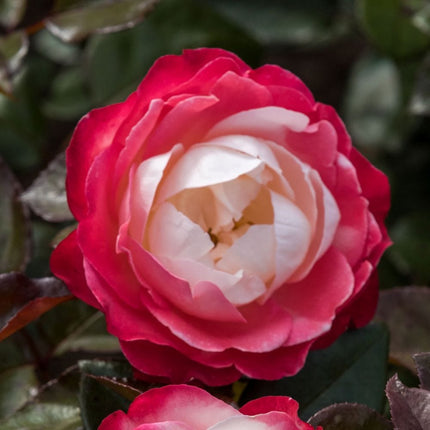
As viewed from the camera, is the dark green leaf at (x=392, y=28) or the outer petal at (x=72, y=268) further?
the dark green leaf at (x=392, y=28)

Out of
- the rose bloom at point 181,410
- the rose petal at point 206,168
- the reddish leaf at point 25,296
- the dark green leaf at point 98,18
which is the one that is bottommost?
the reddish leaf at point 25,296

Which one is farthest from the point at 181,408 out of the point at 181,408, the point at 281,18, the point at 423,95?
the point at 281,18

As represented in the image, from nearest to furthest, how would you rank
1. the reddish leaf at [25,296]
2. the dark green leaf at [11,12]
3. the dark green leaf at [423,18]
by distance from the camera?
the reddish leaf at [25,296] < the dark green leaf at [11,12] < the dark green leaf at [423,18]

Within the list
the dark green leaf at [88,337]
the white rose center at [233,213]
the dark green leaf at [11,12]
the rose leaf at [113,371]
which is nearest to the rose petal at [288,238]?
the white rose center at [233,213]

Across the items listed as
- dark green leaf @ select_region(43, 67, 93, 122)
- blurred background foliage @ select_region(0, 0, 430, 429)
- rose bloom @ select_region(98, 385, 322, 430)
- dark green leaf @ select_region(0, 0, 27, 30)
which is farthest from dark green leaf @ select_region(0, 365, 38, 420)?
dark green leaf @ select_region(43, 67, 93, 122)

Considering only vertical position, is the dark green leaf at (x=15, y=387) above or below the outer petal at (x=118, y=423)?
below

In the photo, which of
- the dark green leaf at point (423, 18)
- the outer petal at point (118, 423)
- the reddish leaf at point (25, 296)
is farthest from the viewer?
the dark green leaf at point (423, 18)

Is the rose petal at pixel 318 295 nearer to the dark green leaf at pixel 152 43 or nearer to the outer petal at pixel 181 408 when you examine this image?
the outer petal at pixel 181 408
